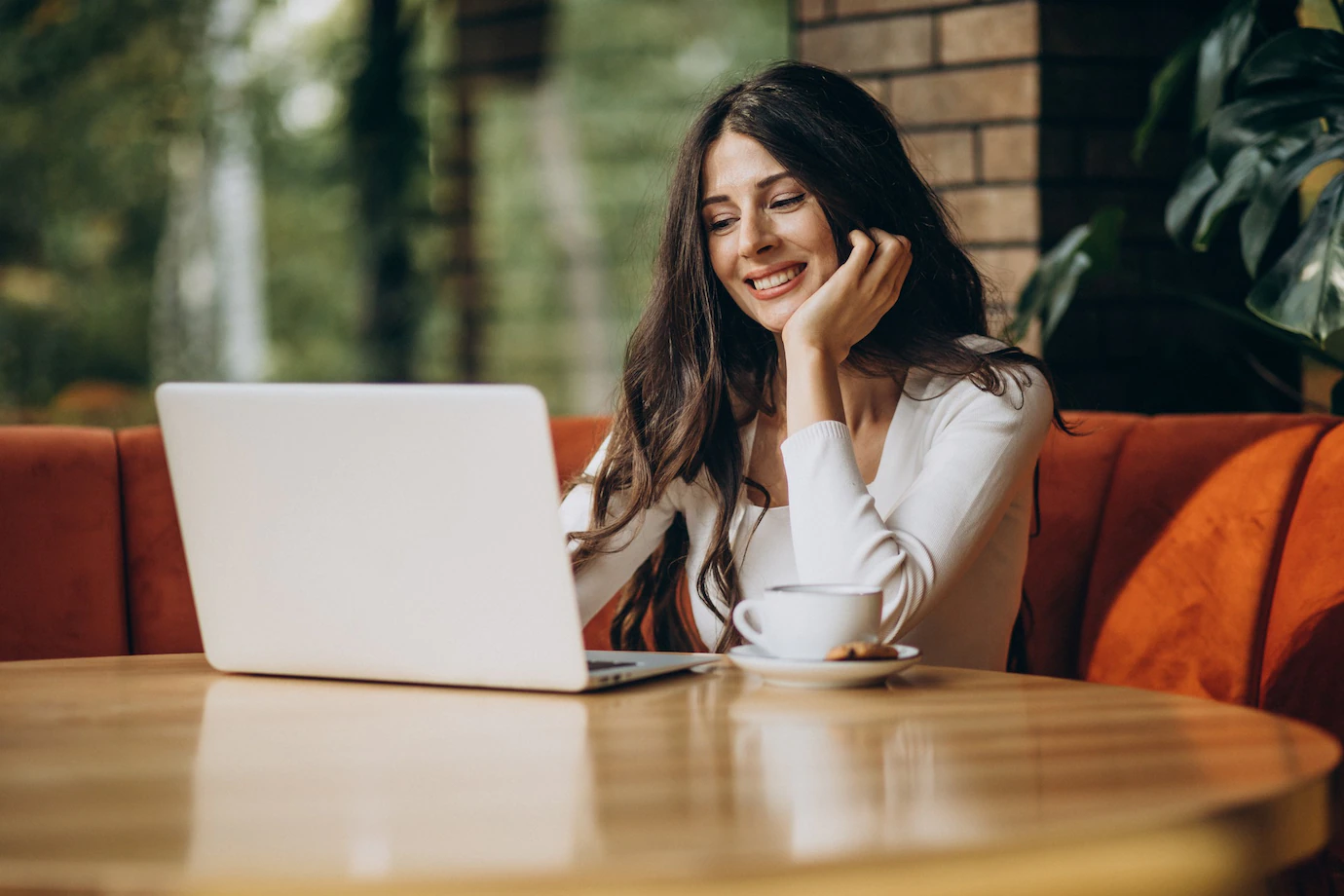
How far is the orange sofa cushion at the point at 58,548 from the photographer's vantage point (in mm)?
1905

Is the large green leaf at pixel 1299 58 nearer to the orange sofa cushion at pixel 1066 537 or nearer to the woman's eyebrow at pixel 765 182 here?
the orange sofa cushion at pixel 1066 537

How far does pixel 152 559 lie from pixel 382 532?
111 centimetres

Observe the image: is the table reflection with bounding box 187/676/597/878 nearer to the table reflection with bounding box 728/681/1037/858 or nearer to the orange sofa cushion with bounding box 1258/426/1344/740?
the table reflection with bounding box 728/681/1037/858

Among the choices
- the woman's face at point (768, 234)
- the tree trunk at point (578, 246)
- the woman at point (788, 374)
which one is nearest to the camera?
the woman at point (788, 374)

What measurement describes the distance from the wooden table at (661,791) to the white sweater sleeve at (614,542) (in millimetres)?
475

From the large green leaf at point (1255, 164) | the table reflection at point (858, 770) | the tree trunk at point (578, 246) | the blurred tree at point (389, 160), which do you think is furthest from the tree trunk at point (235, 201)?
the table reflection at point (858, 770)

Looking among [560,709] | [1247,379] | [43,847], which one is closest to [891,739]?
[560,709]

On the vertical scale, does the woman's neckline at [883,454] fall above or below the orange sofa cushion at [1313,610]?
above

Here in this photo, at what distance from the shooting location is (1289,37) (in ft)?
6.18

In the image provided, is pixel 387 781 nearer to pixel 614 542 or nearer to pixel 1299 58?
pixel 614 542

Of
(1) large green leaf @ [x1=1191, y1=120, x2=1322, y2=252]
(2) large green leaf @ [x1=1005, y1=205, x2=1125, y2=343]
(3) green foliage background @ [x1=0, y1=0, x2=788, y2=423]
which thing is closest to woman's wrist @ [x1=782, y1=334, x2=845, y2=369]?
(2) large green leaf @ [x1=1005, y1=205, x2=1125, y2=343]

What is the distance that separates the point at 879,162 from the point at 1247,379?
3.41ft

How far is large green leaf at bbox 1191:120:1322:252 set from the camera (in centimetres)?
188

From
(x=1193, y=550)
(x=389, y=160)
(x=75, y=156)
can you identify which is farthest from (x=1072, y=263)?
(x=75, y=156)
